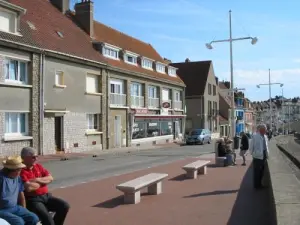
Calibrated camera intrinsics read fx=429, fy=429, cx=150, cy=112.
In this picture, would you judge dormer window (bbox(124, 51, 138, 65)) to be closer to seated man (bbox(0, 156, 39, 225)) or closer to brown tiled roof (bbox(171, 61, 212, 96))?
brown tiled roof (bbox(171, 61, 212, 96))

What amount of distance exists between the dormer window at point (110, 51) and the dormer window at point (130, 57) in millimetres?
1423

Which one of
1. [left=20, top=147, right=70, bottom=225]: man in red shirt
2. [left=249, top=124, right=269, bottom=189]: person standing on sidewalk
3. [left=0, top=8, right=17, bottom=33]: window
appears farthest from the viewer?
[left=0, top=8, right=17, bottom=33]: window

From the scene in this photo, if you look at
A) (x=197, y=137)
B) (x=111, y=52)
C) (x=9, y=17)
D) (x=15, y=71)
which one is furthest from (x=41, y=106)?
(x=197, y=137)

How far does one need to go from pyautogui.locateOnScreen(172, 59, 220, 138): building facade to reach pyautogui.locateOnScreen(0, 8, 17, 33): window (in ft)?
120

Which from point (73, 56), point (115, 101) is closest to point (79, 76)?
point (73, 56)

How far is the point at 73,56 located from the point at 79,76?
164 centimetres

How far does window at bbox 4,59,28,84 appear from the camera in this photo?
898 inches

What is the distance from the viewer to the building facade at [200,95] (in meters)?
57.5

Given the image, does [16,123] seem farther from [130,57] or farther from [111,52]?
[130,57]

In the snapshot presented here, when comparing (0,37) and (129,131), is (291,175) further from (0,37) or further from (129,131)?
(129,131)

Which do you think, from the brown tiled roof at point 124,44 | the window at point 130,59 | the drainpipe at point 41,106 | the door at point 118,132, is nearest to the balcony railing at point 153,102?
the brown tiled roof at point 124,44

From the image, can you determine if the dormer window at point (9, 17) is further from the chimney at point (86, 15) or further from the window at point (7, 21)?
the chimney at point (86, 15)

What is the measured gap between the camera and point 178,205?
8.90m

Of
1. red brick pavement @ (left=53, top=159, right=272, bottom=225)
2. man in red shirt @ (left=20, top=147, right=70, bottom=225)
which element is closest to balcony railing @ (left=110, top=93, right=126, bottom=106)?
red brick pavement @ (left=53, top=159, right=272, bottom=225)
